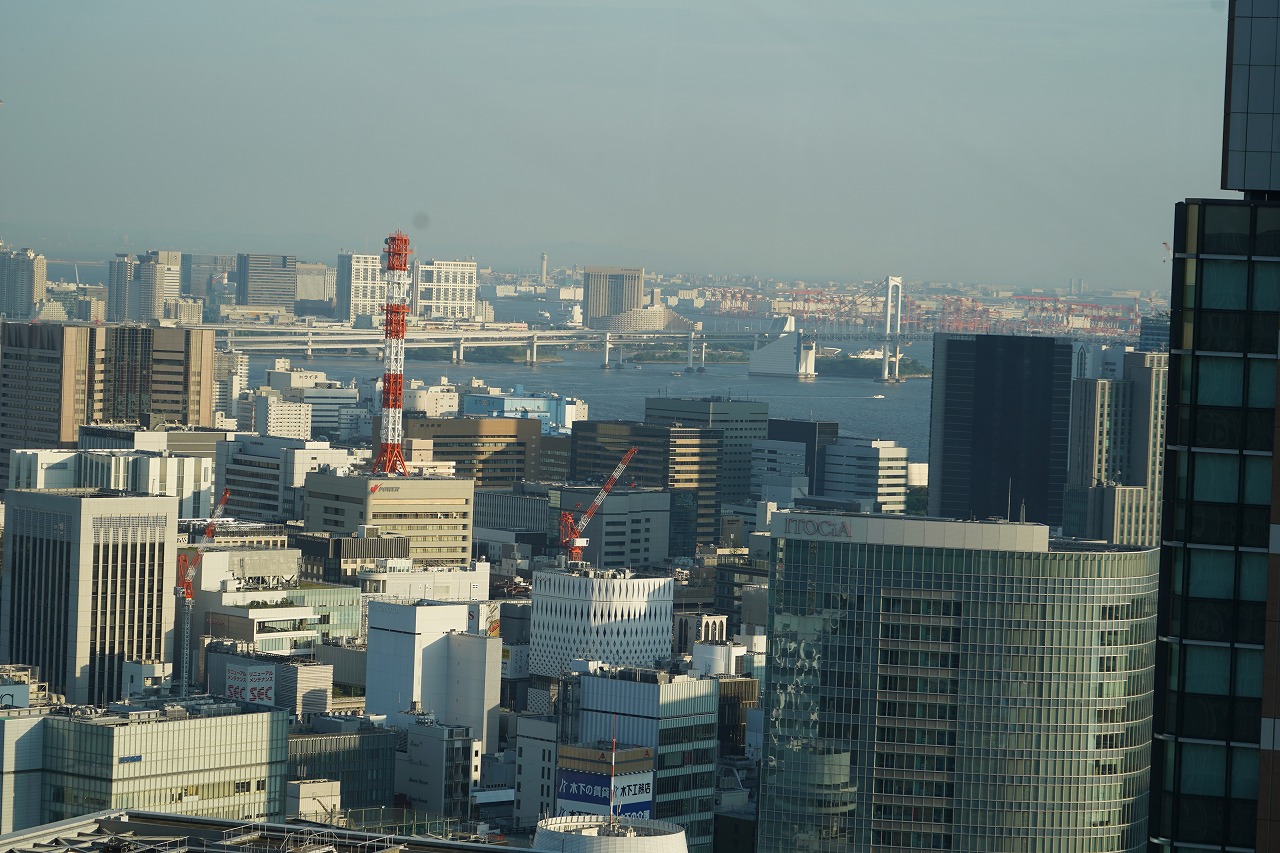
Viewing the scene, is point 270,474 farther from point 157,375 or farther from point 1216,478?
point 1216,478

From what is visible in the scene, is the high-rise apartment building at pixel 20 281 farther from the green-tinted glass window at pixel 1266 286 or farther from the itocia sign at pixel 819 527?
the green-tinted glass window at pixel 1266 286

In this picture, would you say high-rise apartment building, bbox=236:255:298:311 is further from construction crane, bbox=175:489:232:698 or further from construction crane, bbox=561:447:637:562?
construction crane, bbox=175:489:232:698

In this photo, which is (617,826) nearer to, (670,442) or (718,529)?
(718,529)

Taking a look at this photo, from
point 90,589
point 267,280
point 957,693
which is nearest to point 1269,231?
point 957,693

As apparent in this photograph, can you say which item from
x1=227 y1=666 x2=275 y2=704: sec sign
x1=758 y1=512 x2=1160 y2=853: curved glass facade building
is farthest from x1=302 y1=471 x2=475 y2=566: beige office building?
x1=758 y1=512 x2=1160 y2=853: curved glass facade building

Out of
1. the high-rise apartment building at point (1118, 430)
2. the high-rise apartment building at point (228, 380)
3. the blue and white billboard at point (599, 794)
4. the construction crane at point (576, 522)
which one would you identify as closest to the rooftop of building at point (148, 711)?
the blue and white billboard at point (599, 794)

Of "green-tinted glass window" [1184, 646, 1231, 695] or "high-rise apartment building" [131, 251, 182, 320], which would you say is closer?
"green-tinted glass window" [1184, 646, 1231, 695]

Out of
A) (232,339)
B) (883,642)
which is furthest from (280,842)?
(232,339)
